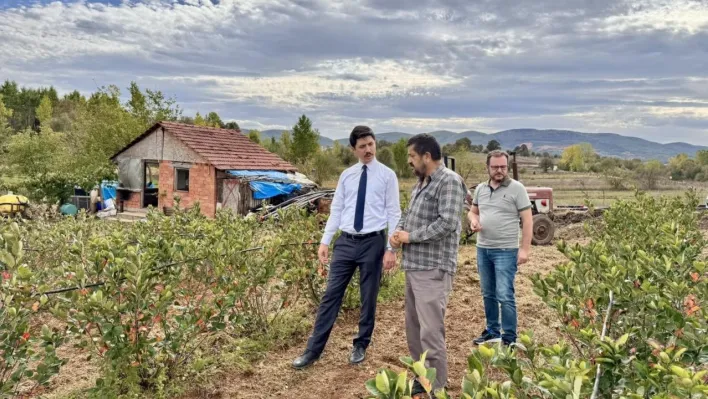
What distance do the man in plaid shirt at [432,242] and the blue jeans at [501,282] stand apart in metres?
0.96

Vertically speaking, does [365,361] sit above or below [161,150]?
below

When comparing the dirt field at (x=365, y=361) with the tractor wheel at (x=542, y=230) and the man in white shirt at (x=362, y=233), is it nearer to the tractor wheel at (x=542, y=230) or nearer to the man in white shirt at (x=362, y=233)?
the man in white shirt at (x=362, y=233)

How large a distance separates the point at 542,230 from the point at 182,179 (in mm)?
14502

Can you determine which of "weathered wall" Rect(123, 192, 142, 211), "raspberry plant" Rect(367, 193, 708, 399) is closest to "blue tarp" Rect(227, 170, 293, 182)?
"weathered wall" Rect(123, 192, 142, 211)

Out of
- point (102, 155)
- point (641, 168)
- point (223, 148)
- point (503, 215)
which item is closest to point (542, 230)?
point (503, 215)

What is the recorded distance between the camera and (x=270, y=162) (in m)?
21.4

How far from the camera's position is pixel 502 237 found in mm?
3980

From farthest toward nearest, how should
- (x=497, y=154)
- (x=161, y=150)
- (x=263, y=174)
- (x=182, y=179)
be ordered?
1. (x=182, y=179)
2. (x=161, y=150)
3. (x=263, y=174)
4. (x=497, y=154)

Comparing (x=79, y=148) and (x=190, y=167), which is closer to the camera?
(x=190, y=167)

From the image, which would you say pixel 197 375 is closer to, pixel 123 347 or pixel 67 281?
pixel 123 347

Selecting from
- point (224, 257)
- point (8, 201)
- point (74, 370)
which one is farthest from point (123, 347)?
point (8, 201)

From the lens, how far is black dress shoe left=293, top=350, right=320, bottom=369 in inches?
143

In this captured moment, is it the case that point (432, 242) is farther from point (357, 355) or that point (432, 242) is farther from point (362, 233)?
point (357, 355)

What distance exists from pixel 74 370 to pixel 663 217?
5.86 m
